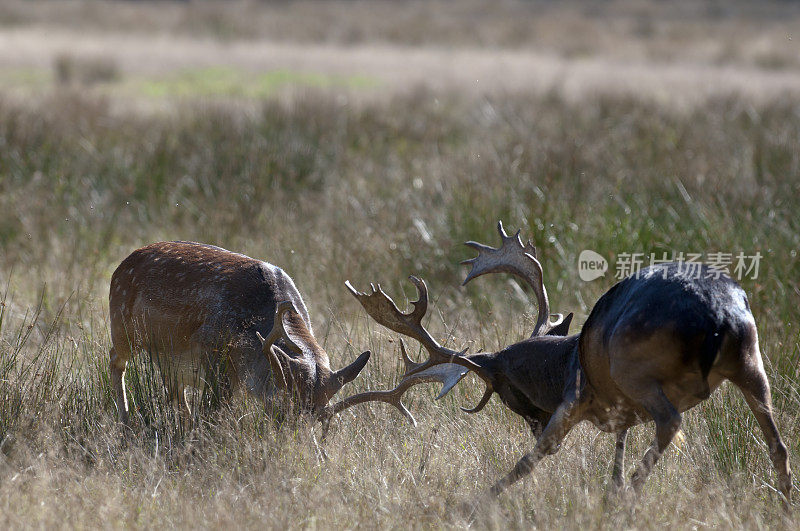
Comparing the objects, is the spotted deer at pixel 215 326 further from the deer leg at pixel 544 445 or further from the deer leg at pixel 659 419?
the deer leg at pixel 659 419

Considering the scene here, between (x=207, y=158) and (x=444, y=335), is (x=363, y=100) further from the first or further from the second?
(x=444, y=335)

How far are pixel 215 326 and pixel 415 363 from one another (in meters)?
1.05

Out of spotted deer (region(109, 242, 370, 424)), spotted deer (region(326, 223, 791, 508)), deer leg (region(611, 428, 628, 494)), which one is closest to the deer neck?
spotted deer (region(326, 223, 791, 508))

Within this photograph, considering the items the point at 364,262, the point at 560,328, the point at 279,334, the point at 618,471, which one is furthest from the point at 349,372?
the point at 364,262

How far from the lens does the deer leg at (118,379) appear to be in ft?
15.1

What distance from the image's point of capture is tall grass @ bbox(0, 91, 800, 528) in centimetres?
370

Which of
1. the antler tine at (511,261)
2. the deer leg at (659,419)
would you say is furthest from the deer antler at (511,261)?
the deer leg at (659,419)

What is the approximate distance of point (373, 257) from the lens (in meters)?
7.19

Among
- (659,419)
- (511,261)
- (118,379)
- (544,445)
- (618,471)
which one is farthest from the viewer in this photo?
(118,379)

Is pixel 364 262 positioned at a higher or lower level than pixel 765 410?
lower

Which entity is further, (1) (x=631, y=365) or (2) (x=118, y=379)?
(2) (x=118, y=379)

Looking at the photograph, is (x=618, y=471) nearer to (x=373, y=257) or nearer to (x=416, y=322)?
(x=416, y=322)

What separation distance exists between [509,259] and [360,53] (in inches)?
1028

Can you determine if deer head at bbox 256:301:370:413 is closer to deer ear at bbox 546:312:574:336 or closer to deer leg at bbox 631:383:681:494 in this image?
deer ear at bbox 546:312:574:336
